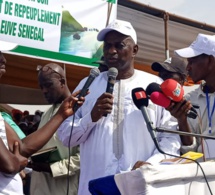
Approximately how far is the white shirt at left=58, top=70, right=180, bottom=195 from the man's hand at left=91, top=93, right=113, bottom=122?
0.28 ft

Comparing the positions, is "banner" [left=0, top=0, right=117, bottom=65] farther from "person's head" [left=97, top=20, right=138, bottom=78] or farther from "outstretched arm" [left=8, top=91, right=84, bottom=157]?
"outstretched arm" [left=8, top=91, right=84, bottom=157]

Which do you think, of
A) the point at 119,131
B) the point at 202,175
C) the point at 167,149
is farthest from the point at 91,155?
the point at 202,175

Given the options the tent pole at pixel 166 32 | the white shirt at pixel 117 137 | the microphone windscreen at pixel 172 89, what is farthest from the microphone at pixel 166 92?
the tent pole at pixel 166 32

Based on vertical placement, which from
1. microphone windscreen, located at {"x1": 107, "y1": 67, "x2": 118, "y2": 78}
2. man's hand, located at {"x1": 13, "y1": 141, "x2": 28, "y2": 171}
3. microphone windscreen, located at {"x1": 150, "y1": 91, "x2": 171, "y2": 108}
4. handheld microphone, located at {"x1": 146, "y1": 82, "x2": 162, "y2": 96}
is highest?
microphone windscreen, located at {"x1": 107, "y1": 67, "x2": 118, "y2": 78}

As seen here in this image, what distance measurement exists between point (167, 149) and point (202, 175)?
0.94m

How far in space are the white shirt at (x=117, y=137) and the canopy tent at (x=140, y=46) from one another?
2.89 m

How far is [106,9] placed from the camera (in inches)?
249

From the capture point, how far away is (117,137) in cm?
321

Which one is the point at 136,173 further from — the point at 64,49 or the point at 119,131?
the point at 64,49

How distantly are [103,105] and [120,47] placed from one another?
54 centimetres

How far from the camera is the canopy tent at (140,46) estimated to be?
6.66 metres

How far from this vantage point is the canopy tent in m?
6.66

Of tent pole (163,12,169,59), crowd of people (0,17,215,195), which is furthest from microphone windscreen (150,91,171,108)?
tent pole (163,12,169,59)

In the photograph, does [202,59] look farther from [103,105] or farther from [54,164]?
[54,164]
